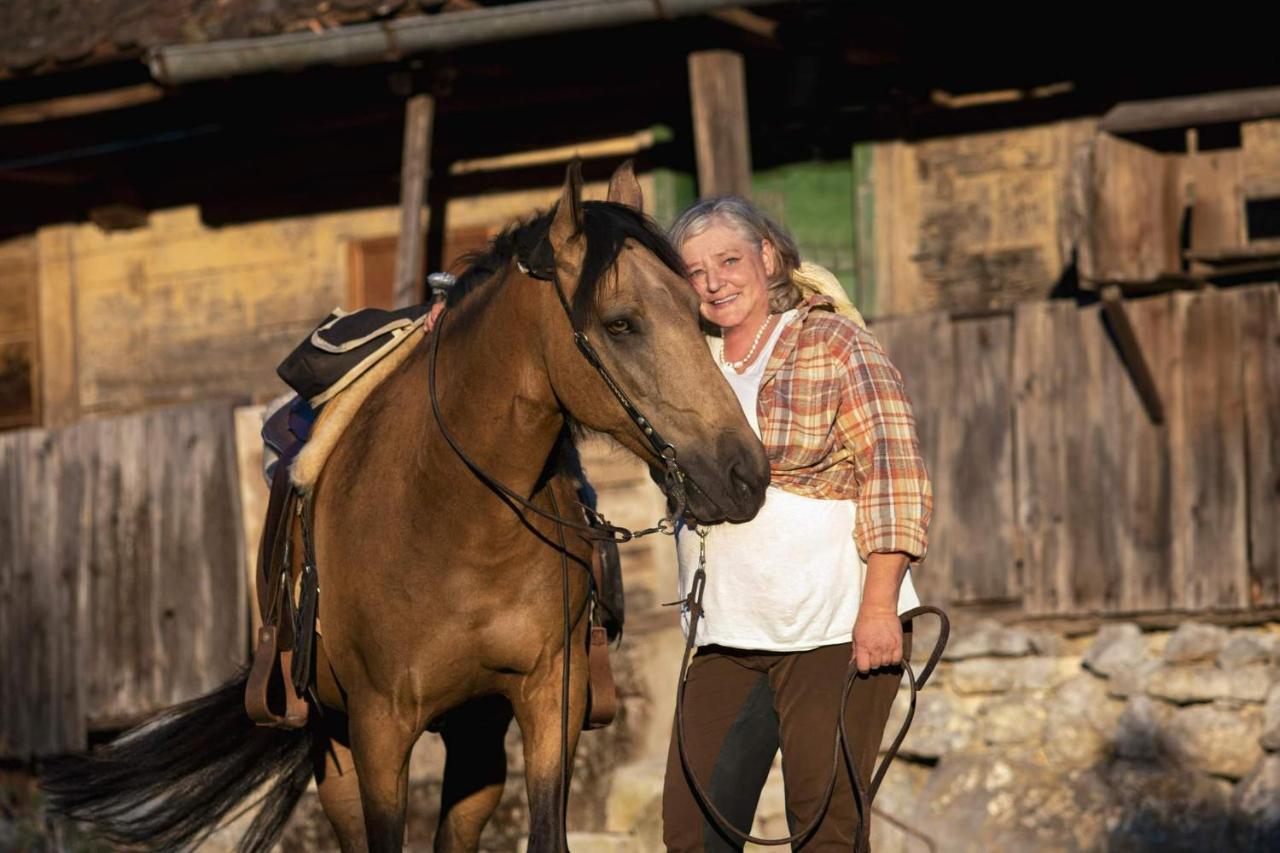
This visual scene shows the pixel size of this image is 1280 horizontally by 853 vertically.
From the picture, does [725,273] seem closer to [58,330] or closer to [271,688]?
[271,688]

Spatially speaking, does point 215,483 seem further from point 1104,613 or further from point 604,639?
point 604,639

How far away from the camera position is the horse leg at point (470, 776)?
5441 mm

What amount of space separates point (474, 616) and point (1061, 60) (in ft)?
21.6

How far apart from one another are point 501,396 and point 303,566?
1009 mm

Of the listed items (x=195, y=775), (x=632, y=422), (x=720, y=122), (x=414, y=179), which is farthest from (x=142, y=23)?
(x=632, y=422)

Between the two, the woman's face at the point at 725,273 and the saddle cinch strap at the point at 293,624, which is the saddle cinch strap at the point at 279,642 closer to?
the saddle cinch strap at the point at 293,624

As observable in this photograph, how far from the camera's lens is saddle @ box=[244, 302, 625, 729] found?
5.17 meters

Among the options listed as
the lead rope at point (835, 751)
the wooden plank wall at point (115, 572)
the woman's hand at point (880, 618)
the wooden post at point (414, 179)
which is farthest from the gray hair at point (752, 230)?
the wooden plank wall at point (115, 572)

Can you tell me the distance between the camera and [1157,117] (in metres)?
8.20

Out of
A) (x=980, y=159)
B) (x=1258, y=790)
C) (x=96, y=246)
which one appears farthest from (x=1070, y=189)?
(x=96, y=246)

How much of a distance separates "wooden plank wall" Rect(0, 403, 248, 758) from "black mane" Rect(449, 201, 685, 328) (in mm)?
6423

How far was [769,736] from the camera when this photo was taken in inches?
175

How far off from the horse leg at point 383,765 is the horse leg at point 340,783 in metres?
0.68

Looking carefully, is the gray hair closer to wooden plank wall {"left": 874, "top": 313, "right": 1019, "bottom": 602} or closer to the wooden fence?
the wooden fence
